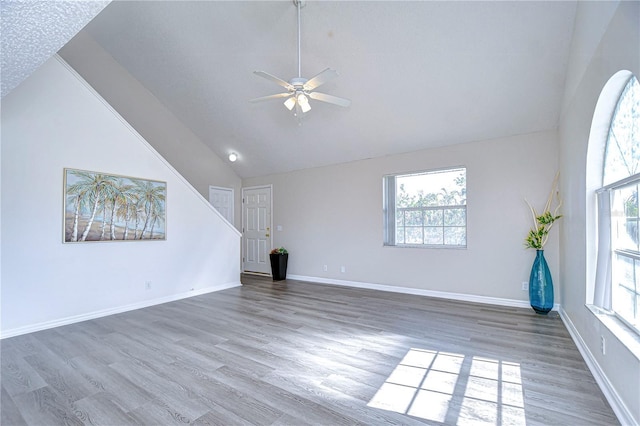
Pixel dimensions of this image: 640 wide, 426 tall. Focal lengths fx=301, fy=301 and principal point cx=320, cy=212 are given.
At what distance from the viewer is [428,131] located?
4.73m

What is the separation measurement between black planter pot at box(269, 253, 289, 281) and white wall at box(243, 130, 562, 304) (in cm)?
21

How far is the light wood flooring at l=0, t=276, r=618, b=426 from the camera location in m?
1.93

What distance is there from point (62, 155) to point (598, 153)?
18.6 feet

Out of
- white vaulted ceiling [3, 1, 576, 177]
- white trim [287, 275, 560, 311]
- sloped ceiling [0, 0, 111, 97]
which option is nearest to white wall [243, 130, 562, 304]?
white trim [287, 275, 560, 311]

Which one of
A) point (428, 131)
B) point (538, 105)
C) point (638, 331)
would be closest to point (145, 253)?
point (428, 131)

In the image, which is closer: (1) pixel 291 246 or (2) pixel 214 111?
(2) pixel 214 111

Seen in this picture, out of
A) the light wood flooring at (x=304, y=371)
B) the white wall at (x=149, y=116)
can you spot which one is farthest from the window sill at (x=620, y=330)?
the white wall at (x=149, y=116)

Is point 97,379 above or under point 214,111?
under

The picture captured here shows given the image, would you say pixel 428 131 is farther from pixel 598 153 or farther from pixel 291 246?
pixel 291 246

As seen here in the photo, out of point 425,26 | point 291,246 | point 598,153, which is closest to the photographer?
point 598,153

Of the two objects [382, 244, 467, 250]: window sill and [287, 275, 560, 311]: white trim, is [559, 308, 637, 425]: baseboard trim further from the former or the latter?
[382, 244, 467, 250]: window sill

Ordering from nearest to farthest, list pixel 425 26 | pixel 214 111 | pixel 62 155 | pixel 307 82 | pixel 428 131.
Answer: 1. pixel 307 82
2. pixel 425 26
3. pixel 62 155
4. pixel 428 131
5. pixel 214 111

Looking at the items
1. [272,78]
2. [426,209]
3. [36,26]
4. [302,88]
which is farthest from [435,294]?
[36,26]

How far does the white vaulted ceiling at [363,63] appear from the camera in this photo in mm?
3266
